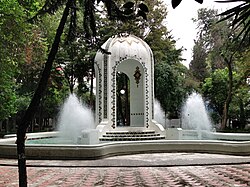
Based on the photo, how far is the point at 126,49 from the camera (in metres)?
16.4

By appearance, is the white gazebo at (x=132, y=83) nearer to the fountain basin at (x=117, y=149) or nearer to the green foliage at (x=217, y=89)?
the fountain basin at (x=117, y=149)

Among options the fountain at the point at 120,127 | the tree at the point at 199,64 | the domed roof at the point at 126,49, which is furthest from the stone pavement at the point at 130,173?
the tree at the point at 199,64

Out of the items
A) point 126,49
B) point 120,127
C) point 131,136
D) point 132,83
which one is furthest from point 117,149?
point 132,83

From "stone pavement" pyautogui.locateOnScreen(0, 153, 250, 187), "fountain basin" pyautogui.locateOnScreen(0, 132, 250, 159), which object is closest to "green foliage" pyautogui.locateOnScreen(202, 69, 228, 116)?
"fountain basin" pyautogui.locateOnScreen(0, 132, 250, 159)

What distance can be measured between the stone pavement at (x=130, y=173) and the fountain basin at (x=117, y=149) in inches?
15.0

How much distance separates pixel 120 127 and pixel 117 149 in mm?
4857

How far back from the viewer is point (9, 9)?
1405 centimetres

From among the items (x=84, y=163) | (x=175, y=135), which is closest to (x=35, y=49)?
(x=175, y=135)

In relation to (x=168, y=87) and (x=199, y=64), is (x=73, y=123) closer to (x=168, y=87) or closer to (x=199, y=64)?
(x=168, y=87)

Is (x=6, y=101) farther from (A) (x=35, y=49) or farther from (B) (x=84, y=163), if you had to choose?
(B) (x=84, y=163)

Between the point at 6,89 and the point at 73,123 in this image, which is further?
the point at 73,123

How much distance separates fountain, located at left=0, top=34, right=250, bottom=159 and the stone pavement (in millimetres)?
659

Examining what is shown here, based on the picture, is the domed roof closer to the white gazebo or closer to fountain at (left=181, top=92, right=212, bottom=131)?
the white gazebo

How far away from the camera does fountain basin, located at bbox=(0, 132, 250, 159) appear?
33.9ft
